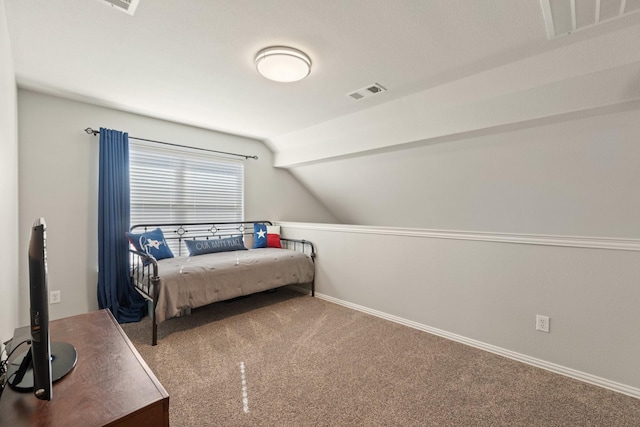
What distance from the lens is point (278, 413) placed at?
1739 mm

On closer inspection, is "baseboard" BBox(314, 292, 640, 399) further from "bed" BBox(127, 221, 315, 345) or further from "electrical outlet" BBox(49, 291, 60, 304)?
"electrical outlet" BBox(49, 291, 60, 304)

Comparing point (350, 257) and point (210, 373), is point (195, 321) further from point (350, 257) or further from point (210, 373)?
point (350, 257)

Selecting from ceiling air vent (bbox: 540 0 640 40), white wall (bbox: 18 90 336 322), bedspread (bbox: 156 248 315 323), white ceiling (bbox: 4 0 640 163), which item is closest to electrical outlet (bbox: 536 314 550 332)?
white ceiling (bbox: 4 0 640 163)

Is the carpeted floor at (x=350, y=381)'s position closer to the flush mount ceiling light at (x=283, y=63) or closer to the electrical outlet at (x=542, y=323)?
the electrical outlet at (x=542, y=323)

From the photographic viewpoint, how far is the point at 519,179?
9.79ft

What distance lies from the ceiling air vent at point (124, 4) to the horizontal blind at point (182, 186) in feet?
6.71

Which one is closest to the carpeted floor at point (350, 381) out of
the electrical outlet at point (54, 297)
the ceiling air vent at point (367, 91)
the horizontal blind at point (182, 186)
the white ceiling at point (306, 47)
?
the electrical outlet at point (54, 297)

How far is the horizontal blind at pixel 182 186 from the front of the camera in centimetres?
350

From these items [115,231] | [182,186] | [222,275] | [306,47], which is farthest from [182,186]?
[306,47]

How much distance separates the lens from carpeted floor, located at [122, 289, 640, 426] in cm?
173

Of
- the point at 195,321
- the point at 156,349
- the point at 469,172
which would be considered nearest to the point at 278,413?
the point at 156,349

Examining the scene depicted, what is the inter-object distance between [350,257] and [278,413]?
206 centimetres

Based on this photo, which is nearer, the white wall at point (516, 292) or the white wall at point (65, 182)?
the white wall at point (516, 292)

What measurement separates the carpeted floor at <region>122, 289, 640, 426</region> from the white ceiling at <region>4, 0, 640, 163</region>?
2129mm
